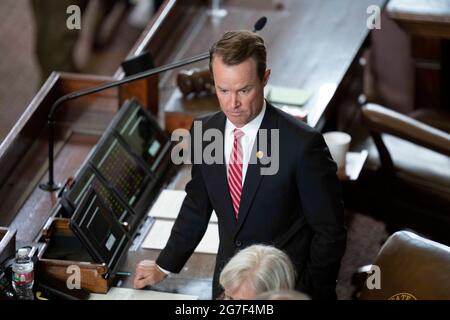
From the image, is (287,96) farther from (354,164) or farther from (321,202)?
(321,202)

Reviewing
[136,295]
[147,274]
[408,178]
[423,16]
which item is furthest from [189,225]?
[423,16]

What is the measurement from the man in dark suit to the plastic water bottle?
0.55 metres

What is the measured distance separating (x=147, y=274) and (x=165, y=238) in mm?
507

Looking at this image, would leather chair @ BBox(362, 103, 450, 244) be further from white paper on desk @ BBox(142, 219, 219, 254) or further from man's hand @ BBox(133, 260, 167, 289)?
man's hand @ BBox(133, 260, 167, 289)

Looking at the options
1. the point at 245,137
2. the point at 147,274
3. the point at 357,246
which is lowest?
the point at 357,246

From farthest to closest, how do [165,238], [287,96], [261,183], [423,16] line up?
[423,16] → [287,96] → [165,238] → [261,183]

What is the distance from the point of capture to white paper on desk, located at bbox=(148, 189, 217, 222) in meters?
4.38

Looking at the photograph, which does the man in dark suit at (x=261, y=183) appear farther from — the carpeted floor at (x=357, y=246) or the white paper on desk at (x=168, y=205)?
the carpeted floor at (x=357, y=246)

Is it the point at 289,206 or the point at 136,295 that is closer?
the point at 289,206

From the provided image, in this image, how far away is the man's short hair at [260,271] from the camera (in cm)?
301

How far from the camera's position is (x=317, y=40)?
5.67 m

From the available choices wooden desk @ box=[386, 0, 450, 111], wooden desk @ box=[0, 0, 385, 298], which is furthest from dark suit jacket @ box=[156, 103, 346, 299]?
wooden desk @ box=[386, 0, 450, 111]

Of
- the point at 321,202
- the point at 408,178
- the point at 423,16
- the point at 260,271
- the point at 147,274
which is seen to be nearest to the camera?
the point at 260,271

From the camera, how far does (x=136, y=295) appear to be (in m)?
3.77
